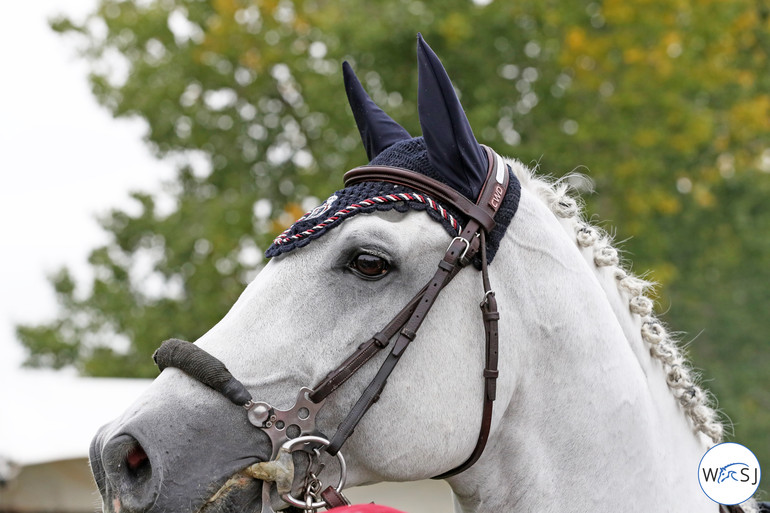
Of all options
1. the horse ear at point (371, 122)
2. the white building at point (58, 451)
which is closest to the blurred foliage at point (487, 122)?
the white building at point (58, 451)

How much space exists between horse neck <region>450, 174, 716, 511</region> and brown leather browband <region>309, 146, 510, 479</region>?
74 millimetres

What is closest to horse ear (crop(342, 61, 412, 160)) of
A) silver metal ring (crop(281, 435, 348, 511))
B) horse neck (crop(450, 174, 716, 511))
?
horse neck (crop(450, 174, 716, 511))

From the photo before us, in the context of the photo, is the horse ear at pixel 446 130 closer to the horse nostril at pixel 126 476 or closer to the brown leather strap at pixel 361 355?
the brown leather strap at pixel 361 355

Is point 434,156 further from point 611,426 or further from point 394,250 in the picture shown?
point 611,426

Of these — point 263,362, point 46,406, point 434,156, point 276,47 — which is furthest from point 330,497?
point 276,47

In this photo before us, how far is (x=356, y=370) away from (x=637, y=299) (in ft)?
3.80

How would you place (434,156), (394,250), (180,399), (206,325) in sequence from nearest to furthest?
1. (180,399)
2. (394,250)
3. (434,156)
4. (206,325)

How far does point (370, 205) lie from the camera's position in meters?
2.36

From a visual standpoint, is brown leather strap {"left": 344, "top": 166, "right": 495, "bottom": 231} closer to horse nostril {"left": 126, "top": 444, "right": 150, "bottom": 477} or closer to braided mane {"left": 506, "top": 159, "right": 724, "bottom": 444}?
braided mane {"left": 506, "top": 159, "right": 724, "bottom": 444}

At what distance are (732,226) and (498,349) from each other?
15430 mm

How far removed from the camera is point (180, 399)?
215cm

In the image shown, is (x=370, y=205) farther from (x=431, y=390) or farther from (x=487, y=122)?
(x=487, y=122)

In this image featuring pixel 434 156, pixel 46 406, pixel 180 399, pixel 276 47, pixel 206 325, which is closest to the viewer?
pixel 180 399

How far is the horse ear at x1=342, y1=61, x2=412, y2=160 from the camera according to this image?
9.43 feet
